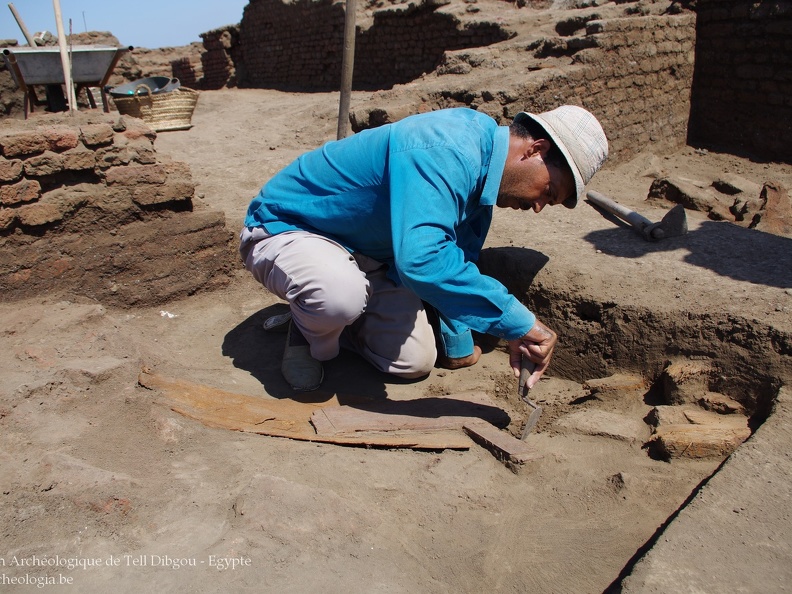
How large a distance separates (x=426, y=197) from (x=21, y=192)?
87.3 inches

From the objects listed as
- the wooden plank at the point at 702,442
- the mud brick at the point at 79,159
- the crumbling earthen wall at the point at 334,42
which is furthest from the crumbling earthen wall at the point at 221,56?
the wooden plank at the point at 702,442

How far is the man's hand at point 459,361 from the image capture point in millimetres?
3201

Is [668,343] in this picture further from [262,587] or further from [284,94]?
[284,94]

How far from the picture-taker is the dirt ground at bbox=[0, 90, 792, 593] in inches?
68.8

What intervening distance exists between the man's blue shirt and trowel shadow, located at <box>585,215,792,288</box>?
53.4 inches

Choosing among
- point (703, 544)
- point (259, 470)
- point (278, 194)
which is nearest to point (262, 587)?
point (259, 470)

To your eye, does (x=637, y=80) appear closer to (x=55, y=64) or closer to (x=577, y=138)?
(x=577, y=138)

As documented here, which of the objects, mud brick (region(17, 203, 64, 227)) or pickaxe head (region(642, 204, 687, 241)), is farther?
pickaxe head (region(642, 204, 687, 241))

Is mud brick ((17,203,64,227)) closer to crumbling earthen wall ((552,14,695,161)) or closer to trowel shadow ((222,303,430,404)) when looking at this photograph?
trowel shadow ((222,303,430,404))

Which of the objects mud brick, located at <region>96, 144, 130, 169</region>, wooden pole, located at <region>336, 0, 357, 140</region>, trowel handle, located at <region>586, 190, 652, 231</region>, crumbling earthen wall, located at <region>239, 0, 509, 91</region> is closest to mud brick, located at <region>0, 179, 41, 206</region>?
mud brick, located at <region>96, 144, 130, 169</region>

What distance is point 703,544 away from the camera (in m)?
1.72

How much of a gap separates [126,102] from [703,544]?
8218 mm

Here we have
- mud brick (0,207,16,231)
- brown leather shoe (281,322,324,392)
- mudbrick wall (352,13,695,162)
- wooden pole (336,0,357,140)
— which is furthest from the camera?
mudbrick wall (352,13,695,162)

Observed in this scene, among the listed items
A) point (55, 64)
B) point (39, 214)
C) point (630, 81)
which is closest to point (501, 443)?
point (39, 214)
